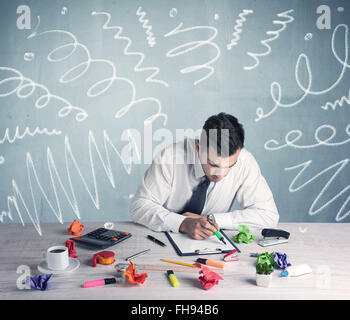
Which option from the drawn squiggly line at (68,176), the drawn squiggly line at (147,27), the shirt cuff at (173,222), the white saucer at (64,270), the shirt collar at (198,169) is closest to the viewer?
the white saucer at (64,270)

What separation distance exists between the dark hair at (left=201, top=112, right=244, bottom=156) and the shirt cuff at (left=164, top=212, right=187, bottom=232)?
1.18 feet

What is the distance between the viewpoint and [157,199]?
1903 millimetres

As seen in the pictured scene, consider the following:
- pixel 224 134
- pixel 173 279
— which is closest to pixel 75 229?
pixel 173 279

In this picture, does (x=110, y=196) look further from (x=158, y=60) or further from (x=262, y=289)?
(x=262, y=289)

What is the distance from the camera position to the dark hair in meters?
1.72

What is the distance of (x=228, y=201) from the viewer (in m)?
2.08

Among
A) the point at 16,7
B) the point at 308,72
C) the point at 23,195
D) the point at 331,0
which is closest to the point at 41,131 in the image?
the point at 23,195

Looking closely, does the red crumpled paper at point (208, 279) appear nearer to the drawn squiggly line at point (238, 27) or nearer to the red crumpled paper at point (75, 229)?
the red crumpled paper at point (75, 229)

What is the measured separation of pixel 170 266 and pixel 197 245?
0.72ft

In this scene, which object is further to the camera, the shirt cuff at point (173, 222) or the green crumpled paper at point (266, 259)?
the shirt cuff at point (173, 222)

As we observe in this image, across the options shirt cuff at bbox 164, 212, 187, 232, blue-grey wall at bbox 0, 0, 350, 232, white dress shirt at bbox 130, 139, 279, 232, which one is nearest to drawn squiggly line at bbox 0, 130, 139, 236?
blue-grey wall at bbox 0, 0, 350, 232

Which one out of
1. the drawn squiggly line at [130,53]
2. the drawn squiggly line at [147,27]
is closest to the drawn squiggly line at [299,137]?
the drawn squiggly line at [130,53]

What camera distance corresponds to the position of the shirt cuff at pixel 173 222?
1620 millimetres

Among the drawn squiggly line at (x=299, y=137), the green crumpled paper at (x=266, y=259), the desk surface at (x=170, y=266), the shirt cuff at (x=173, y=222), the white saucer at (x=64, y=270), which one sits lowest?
the desk surface at (x=170, y=266)
